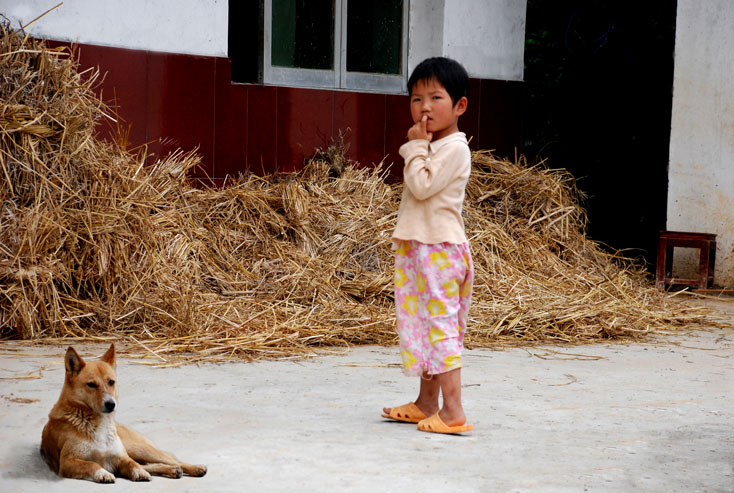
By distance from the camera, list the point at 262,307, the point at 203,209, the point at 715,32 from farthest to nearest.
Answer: the point at 715,32 < the point at 203,209 < the point at 262,307

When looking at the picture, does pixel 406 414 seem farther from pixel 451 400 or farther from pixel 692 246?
pixel 692 246

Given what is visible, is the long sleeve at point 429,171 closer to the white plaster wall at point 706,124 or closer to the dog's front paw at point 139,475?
the dog's front paw at point 139,475

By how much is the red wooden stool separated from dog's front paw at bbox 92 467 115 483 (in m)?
5.99

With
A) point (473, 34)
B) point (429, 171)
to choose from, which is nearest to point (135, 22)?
point (473, 34)

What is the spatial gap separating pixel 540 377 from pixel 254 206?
2860mm

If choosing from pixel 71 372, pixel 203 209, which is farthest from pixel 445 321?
pixel 203 209

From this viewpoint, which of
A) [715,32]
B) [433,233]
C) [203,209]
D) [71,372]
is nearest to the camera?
[71,372]

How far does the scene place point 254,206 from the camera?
676cm

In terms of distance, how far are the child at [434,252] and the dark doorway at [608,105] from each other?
17.0 feet

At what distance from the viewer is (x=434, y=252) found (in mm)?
3613

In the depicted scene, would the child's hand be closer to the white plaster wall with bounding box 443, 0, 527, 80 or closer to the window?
the window

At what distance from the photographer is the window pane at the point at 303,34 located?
7723 mm

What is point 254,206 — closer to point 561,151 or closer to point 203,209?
point 203,209

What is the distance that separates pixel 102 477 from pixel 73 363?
37 centimetres
